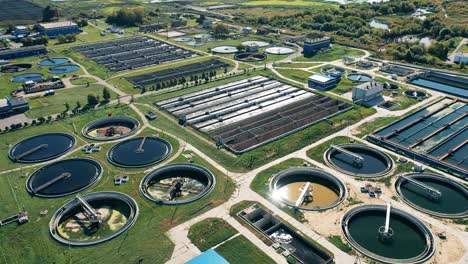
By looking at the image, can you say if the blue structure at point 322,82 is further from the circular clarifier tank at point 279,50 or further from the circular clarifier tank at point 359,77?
the circular clarifier tank at point 279,50

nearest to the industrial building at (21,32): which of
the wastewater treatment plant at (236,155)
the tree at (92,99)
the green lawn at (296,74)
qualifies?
the wastewater treatment plant at (236,155)

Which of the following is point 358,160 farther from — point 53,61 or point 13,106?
point 53,61

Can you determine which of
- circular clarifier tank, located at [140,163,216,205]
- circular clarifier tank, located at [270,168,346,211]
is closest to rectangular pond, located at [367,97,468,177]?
circular clarifier tank, located at [270,168,346,211]

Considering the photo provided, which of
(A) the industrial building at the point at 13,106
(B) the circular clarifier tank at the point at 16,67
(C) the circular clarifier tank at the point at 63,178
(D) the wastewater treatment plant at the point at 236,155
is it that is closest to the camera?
(D) the wastewater treatment plant at the point at 236,155

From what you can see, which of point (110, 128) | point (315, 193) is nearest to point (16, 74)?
point (110, 128)

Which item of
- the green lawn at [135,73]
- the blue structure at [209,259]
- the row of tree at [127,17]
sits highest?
the row of tree at [127,17]

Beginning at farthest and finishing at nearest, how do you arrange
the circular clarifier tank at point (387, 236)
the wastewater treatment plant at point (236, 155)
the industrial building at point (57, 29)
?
the industrial building at point (57, 29), the wastewater treatment plant at point (236, 155), the circular clarifier tank at point (387, 236)

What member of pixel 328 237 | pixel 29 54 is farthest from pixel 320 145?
pixel 29 54
